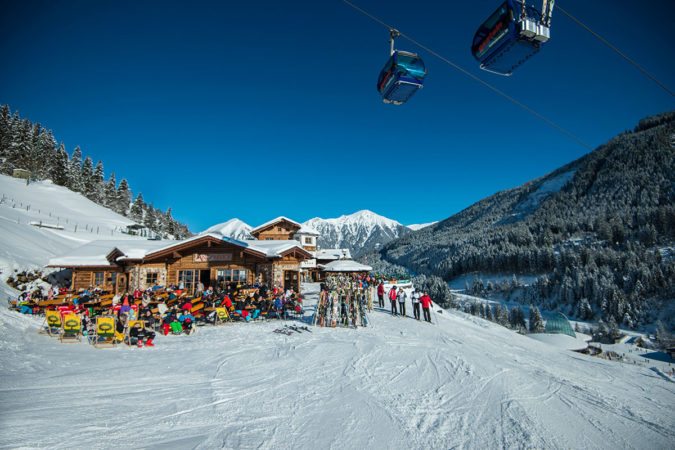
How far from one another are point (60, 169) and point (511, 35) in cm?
7732

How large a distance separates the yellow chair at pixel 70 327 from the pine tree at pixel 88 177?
6825 centimetres

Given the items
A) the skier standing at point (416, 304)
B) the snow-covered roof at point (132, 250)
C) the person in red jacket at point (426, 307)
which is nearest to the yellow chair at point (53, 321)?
the snow-covered roof at point (132, 250)

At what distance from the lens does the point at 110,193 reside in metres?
70.4

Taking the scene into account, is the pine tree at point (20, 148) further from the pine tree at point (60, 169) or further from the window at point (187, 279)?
the window at point (187, 279)

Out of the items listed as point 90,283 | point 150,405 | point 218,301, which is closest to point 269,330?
point 218,301

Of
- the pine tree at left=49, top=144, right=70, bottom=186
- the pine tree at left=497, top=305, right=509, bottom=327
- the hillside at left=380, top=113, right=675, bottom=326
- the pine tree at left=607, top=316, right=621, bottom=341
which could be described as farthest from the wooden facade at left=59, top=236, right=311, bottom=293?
the hillside at left=380, top=113, right=675, bottom=326

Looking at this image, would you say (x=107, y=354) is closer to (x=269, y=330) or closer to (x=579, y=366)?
(x=269, y=330)

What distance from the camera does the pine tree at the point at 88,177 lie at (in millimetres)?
64206

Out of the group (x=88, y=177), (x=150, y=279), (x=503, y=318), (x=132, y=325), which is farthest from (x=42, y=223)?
(x=503, y=318)

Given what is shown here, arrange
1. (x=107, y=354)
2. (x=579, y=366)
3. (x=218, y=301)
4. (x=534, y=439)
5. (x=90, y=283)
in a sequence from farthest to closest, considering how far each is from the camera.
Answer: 1. (x=90, y=283)
2. (x=218, y=301)
3. (x=579, y=366)
4. (x=107, y=354)
5. (x=534, y=439)

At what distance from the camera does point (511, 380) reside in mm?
7523

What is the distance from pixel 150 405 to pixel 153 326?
293 inches

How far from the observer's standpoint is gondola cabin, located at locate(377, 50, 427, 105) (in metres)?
8.82

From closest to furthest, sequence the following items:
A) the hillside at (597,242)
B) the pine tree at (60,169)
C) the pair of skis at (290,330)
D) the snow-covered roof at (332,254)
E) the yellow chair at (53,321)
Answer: the yellow chair at (53,321)
the pair of skis at (290,330)
the snow-covered roof at (332,254)
the pine tree at (60,169)
the hillside at (597,242)
